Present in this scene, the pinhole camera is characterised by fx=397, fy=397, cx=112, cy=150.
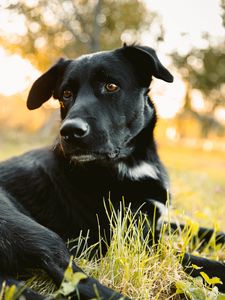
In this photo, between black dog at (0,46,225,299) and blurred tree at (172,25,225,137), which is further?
blurred tree at (172,25,225,137)

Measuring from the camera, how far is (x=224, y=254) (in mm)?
3246

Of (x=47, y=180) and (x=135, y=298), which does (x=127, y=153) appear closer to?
(x=47, y=180)

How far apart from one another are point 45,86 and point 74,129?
0.98m

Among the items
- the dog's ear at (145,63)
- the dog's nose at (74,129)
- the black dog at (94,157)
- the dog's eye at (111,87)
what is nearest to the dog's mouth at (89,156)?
the black dog at (94,157)

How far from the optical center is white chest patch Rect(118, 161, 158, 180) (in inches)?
115

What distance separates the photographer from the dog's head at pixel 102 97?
2641 mm

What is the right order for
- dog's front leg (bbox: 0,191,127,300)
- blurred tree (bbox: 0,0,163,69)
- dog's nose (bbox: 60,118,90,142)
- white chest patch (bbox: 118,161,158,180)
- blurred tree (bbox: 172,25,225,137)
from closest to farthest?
dog's front leg (bbox: 0,191,127,300), dog's nose (bbox: 60,118,90,142), white chest patch (bbox: 118,161,158,180), blurred tree (bbox: 0,0,163,69), blurred tree (bbox: 172,25,225,137)

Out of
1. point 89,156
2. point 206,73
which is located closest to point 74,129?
point 89,156

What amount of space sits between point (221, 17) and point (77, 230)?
3.20 metres

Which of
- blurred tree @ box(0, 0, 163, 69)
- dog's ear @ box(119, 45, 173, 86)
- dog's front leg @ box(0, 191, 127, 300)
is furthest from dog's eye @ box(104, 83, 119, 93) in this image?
blurred tree @ box(0, 0, 163, 69)

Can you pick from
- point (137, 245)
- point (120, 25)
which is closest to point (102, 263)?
point (137, 245)

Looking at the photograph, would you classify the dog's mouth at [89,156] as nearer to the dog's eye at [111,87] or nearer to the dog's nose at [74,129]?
the dog's nose at [74,129]

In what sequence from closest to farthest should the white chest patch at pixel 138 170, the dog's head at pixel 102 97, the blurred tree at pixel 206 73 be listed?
the dog's head at pixel 102 97 → the white chest patch at pixel 138 170 → the blurred tree at pixel 206 73

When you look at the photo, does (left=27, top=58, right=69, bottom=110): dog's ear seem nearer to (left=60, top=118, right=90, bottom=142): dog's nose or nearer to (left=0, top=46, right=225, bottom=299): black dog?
(left=0, top=46, right=225, bottom=299): black dog
